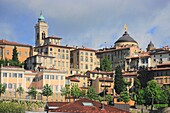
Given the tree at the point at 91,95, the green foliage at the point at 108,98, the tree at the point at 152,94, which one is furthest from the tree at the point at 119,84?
the tree at the point at 152,94

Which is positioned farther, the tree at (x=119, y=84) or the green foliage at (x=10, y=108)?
the tree at (x=119, y=84)

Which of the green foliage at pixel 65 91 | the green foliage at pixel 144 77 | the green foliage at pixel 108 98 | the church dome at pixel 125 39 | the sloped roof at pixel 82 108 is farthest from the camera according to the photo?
the church dome at pixel 125 39

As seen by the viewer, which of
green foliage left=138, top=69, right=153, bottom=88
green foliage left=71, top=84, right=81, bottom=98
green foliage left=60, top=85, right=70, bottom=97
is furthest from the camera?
green foliage left=138, top=69, right=153, bottom=88

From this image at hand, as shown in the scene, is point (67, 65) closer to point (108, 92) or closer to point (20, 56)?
point (20, 56)

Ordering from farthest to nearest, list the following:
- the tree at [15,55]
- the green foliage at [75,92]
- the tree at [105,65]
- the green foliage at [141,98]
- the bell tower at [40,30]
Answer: the bell tower at [40,30]
the tree at [105,65]
the tree at [15,55]
the green foliage at [75,92]
the green foliage at [141,98]

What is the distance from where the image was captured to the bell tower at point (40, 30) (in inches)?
5228

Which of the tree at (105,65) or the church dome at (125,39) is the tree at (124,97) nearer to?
the tree at (105,65)

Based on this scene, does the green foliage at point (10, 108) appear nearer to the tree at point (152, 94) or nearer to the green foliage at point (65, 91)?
the green foliage at point (65, 91)

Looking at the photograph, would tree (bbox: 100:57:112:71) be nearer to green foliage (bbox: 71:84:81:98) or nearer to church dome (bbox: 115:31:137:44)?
church dome (bbox: 115:31:137:44)

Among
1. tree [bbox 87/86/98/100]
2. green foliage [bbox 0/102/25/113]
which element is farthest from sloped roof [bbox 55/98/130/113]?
tree [bbox 87/86/98/100]

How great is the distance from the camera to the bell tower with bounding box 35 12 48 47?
436 feet

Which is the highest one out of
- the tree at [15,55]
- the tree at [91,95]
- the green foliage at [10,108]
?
the tree at [15,55]

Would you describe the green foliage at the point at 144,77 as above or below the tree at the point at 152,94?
above

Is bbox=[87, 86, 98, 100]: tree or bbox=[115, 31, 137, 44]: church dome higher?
bbox=[115, 31, 137, 44]: church dome
